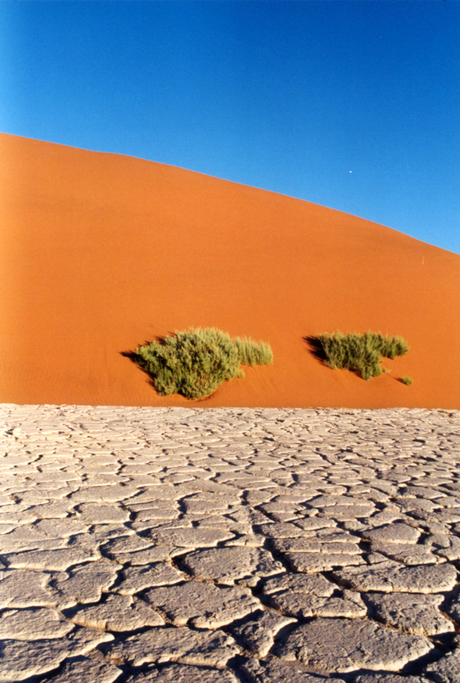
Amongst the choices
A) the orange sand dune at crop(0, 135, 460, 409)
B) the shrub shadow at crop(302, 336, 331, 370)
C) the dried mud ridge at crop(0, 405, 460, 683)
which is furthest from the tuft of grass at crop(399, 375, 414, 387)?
the dried mud ridge at crop(0, 405, 460, 683)

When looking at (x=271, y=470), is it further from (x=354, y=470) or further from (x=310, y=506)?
(x=310, y=506)

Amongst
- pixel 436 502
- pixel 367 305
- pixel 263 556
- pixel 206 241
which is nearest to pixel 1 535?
pixel 263 556

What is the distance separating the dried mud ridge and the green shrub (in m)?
5.10

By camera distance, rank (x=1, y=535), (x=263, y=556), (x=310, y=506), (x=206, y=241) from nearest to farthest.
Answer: (x=263, y=556) < (x=1, y=535) < (x=310, y=506) < (x=206, y=241)

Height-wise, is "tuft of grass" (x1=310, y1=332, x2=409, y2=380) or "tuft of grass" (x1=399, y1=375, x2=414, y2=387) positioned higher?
"tuft of grass" (x1=310, y1=332, x2=409, y2=380)

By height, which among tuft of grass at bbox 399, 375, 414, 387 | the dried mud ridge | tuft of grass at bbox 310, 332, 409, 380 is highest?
tuft of grass at bbox 310, 332, 409, 380

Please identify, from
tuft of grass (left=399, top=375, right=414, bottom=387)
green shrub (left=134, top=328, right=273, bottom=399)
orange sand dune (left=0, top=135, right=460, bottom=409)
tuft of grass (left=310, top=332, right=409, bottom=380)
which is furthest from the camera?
tuft of grass (left=399, top=375, right=414, bottom=387)

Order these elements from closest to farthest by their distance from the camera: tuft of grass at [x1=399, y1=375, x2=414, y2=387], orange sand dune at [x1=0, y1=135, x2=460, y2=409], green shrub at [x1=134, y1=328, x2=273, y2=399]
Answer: green shrub at [x1=134, y1=328, x2=273, y2=399] < orange sand dune at [x1=0, y1=135, x2=460, y2=409] < tuft of grass at [x1=399, y1=375, x2=414, y2=387]

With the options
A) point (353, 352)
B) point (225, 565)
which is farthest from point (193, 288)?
point (225, 565)

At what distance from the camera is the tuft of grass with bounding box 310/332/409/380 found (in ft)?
44.5

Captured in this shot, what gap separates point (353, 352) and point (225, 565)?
10.9m

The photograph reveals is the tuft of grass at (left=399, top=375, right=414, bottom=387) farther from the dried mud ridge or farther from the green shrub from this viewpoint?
the dried mud ridge

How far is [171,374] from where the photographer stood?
11.6 meters

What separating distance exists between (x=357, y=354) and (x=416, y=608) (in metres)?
11.1
